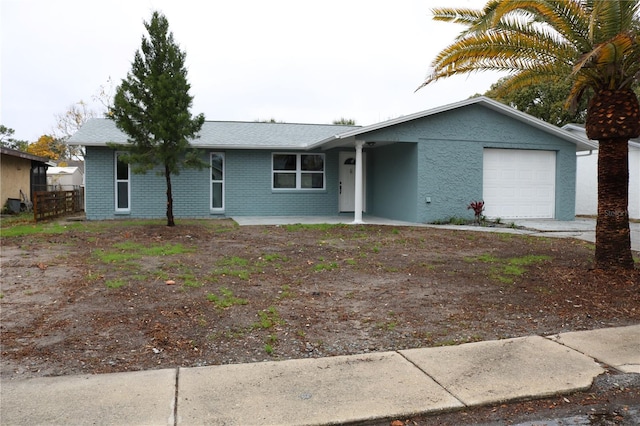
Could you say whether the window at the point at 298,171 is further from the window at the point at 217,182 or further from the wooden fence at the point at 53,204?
the wooden fence at the point at 53,204

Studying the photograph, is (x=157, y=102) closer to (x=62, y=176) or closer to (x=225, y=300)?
(x=225, y=300)

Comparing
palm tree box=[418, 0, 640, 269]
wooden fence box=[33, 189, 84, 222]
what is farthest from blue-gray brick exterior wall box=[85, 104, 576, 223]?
palm tree box=[418, 0, 640, 269]

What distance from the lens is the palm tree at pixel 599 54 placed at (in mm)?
7191

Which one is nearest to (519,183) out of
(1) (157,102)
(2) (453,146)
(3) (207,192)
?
(2) (453,146)

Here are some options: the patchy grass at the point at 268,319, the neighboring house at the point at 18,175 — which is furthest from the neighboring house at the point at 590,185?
the neighboring house at the point at 18,175

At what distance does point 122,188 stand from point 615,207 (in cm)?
1510

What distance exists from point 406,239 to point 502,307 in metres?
5.59

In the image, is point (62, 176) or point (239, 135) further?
point (62, 176)

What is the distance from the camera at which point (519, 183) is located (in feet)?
56.1

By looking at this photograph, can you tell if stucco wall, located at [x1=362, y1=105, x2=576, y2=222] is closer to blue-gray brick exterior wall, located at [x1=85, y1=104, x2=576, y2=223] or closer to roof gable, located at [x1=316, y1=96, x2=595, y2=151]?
blue-gray brick exterior wall, located at [x1=85, y1=104, x2=576, y2=223]

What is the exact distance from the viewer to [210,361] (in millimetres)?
4434

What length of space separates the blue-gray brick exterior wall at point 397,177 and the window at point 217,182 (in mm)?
213

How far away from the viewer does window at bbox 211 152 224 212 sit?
58.9ft

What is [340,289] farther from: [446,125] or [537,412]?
[446,125]
